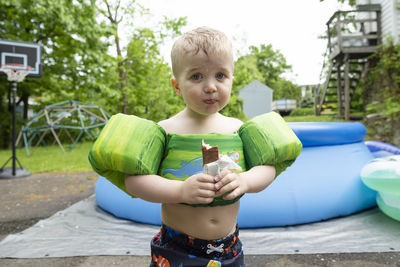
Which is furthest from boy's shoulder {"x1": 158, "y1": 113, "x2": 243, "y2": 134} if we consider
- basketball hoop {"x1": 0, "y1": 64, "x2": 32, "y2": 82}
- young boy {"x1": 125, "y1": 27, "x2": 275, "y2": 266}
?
basketball hoop {"x1": 0, "y1": 64, "x2": 32, "y2": 82}

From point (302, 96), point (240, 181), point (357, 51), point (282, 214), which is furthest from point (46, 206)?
point (302, 96)

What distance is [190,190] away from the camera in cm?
107

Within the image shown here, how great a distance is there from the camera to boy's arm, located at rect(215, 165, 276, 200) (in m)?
1.04

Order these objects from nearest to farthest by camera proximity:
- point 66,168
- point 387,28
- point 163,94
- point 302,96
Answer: point 66,168 < point 387,28 < point 163,94 < point 302,96

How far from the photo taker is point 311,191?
3.31m

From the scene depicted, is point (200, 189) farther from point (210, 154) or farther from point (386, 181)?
point (386, 181)

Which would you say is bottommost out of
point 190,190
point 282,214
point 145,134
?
point 282,214

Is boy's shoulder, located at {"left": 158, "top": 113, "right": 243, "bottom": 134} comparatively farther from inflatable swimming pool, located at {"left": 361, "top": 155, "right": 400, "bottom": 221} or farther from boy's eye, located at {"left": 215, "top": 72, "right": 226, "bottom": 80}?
inflatable swimming pool, located at {"left": 361, "top": 155, "right": 400, "bottom": 221}

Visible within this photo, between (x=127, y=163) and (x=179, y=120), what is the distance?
35 centimetres

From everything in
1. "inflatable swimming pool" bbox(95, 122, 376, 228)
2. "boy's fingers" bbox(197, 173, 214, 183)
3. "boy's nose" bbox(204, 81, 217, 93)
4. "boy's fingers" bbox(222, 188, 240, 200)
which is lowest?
"inflatable swimming pool" bbox(95, 122, 376, 228)

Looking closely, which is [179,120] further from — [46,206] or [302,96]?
[302,96]

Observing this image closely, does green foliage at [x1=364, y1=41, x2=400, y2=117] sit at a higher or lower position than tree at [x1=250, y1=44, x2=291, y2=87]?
lower

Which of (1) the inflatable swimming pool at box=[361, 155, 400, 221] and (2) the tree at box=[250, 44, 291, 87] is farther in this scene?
(2) the tree at box=[250, 44, 291, 87]

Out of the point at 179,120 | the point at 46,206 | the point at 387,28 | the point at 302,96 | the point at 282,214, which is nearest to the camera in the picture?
the point at 179,120
